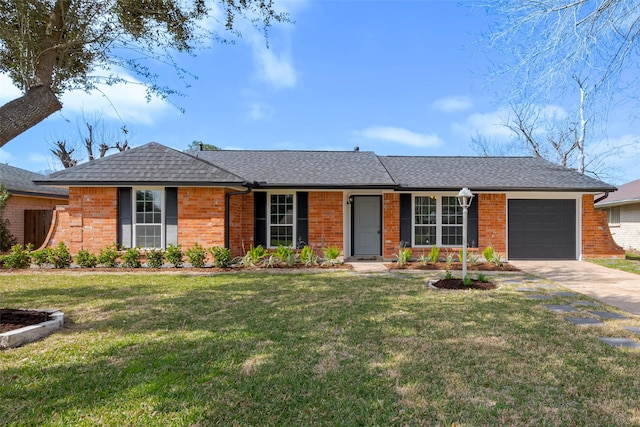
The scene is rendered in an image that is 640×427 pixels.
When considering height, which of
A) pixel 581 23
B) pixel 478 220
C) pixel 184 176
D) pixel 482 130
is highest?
pixel 482 130

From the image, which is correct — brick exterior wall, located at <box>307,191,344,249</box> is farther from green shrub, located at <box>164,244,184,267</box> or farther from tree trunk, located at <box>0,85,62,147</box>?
tree trunk, located at <box>0,85,62,147</box>

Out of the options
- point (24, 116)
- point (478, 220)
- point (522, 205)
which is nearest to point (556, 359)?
point (24, 116)

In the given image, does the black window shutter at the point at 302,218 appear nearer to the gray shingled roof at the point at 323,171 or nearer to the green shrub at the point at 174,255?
the gray shingled roof at the point at 323,171

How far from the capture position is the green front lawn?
279 cm

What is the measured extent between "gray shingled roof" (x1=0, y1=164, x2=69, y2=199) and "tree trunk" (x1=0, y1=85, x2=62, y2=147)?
36.6 ft

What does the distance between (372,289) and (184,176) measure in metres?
6.59

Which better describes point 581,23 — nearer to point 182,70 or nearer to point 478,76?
point 478,76

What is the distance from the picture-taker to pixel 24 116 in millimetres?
4473

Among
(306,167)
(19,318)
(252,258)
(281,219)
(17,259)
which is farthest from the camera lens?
(306,167)

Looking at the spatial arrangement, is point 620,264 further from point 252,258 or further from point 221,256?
point 221,256

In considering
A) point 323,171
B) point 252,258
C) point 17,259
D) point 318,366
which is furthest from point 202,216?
point 318,366

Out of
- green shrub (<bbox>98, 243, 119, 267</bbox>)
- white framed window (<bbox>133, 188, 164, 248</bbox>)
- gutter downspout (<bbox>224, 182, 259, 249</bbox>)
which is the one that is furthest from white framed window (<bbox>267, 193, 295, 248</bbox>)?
green shrub (<bbox>98, 243, 119, 267</bbox>)

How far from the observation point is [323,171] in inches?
507

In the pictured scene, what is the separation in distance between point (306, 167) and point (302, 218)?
2.34 m
